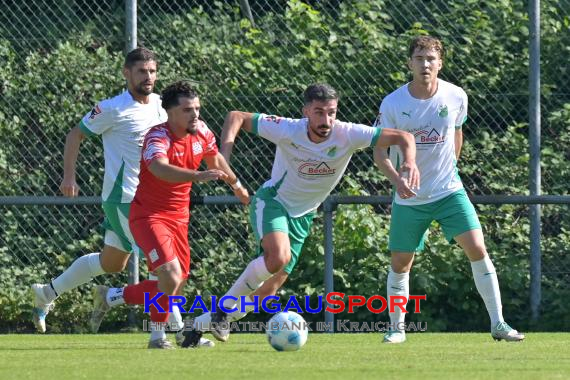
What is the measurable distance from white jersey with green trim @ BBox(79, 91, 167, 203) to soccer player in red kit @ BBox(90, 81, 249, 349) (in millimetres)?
756

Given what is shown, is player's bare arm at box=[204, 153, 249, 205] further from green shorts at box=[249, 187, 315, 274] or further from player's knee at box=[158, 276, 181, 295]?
player's knee at box=[158, 276, 181, 295]

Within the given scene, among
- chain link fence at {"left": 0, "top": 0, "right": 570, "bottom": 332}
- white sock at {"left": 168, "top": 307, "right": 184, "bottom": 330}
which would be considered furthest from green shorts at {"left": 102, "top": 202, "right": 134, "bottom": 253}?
chain link fence at {"left": 0, "top": 0, "right": 570, "bottom": 332}

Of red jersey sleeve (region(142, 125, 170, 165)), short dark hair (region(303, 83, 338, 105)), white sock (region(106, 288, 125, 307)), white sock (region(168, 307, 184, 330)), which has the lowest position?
white sock (region(168, 307, 184, 330))

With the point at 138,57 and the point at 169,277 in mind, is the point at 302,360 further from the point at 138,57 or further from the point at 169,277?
the point at 138,57

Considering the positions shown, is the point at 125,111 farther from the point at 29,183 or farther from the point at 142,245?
the point at 29,183

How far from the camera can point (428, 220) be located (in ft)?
30.2

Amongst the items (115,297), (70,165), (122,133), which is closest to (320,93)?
(122,133)

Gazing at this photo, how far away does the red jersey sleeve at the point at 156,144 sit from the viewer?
836 cm

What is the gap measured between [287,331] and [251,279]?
2.28 ft

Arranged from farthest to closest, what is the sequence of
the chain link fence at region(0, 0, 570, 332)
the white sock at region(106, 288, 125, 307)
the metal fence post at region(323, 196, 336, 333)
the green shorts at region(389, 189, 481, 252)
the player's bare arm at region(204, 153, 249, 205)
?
the chain link fence at region(0, 0, 570, 332) < the metal fence post at region(323, 196, 336, 333) < the white sock at region(106, 288, 125, 307) < the green shorts at region(389, 189, 481, 252) < the player's bare arm at region(204, 153, 249, 205)

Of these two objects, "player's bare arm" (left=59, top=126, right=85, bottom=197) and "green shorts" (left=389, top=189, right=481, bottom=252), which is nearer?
"green shorts" (left=389, top=189, right=481, bottom=252)

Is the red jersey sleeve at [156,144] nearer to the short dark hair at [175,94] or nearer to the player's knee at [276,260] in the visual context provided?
the short dark hair at [175,94]

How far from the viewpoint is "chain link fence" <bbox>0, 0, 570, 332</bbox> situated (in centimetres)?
1155

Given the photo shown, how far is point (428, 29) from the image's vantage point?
12.1m
